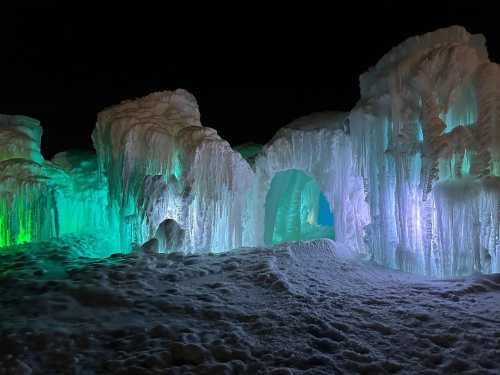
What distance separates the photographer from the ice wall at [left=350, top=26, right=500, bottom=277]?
33.7ft

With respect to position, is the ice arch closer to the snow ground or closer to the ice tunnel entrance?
the ice tunnel entrance

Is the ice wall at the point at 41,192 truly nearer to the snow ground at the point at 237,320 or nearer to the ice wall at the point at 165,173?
the ice wall at the point at 165,173

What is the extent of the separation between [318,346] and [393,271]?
5947mm

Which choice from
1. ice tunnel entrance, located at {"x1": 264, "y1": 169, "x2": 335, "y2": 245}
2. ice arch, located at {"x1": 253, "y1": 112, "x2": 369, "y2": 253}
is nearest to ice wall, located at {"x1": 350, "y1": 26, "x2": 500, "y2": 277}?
ice arch, located at {"x1": 253, "y1": 112, "x2": 369, "y2": 253}

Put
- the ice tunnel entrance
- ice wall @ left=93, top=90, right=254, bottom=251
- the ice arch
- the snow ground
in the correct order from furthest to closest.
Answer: the ice tunnel entrance
the ice arch
ice wall @ left=93, top=90, right=254, bottom=251
the snow ground

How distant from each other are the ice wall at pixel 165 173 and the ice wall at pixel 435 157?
4.86 metres

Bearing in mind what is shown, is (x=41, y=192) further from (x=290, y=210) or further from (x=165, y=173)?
(x=290, y=210)

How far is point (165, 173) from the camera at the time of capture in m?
13.8

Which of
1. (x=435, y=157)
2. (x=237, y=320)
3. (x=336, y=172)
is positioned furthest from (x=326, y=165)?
(x=237, y=320)

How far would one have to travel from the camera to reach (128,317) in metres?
6.25

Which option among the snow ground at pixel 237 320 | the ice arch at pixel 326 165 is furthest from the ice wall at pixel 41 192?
the ice arch at pixel 326 165

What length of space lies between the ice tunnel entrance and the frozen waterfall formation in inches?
121

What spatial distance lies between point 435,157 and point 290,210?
39.4 feet

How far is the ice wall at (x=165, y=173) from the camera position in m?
12.9
